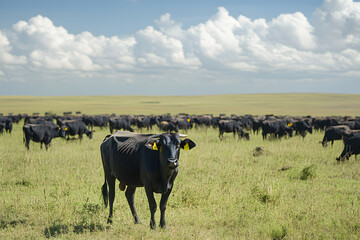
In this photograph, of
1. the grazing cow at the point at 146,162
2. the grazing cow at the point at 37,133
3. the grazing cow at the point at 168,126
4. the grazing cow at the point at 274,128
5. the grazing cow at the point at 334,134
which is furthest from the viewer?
the grazing cow at the point at 168,126

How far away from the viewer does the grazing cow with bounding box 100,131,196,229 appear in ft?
16.4

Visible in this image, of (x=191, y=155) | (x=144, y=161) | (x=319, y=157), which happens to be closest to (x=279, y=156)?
(x=319, y=157)

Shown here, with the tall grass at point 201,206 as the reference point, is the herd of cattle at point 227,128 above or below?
above

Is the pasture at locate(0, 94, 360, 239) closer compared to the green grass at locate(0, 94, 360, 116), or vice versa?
the pasture at locate(0, 94, 360, 239)

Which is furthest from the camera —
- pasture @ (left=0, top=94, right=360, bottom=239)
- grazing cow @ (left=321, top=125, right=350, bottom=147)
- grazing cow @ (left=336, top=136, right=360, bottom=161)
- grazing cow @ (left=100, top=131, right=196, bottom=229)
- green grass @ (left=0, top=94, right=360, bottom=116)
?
green grass @ (left=0, top=94, right=360, bottom=116)

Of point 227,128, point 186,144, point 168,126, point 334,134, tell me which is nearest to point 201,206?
point 186,144

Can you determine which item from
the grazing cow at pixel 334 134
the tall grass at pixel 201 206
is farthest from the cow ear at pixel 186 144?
the grazing cow at pixel 334 134

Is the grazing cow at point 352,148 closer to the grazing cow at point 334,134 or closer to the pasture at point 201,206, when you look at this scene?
the pasture at point 201,206

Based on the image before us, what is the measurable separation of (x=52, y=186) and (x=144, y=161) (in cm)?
470

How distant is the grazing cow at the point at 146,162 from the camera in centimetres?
501

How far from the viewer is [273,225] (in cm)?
552

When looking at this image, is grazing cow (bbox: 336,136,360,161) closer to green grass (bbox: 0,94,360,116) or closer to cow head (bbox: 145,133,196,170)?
cow head (bbox: 145,133,196,170)

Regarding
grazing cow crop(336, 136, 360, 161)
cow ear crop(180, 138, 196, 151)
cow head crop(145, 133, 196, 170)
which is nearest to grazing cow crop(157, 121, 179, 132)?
grazing cow crop(336, 136, 360, 161)

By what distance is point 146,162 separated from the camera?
17.4 ft
